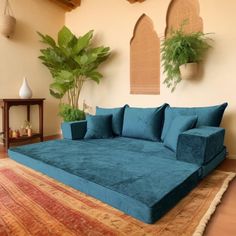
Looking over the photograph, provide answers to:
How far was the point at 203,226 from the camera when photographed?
1.47 meters

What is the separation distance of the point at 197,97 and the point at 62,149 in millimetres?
2043

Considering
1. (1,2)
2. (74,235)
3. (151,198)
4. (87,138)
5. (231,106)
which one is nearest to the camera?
(74,235)

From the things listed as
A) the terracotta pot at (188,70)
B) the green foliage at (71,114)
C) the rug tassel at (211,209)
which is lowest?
the rug tassel at (211,209)

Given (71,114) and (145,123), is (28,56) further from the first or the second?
(145,123)

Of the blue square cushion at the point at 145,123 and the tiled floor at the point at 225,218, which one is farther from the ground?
the blue square cushion at the point at 145,123

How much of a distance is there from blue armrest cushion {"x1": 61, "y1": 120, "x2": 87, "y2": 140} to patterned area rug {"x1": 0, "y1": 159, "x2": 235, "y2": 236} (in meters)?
1.09

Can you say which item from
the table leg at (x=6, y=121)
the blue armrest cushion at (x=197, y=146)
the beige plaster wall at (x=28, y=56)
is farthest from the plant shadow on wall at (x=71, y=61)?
the blue armrest cushion at (x=197, y=146)

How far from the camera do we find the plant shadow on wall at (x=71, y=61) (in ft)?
13.1

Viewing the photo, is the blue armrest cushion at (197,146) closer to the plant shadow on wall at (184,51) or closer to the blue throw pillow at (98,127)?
the plant shadow on wall at (184,51)

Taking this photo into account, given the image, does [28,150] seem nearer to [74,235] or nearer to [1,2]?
[74,235]

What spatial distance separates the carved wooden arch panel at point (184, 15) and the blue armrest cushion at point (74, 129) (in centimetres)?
196

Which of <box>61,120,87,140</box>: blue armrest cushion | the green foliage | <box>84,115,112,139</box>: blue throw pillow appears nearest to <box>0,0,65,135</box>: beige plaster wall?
the green foliage

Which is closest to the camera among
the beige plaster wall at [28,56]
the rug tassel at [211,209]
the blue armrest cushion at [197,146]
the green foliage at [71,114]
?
the rug tassel at [211,209]

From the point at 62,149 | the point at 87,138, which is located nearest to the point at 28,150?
the point at 62,149
